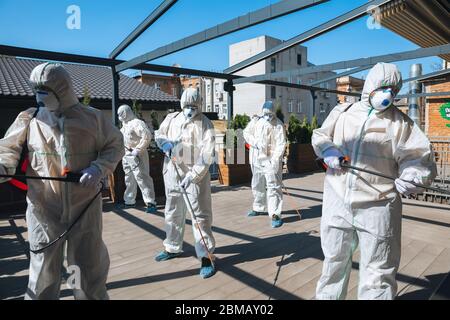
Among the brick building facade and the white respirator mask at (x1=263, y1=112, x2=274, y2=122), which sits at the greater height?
the brick building facade

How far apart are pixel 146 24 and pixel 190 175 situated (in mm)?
2393

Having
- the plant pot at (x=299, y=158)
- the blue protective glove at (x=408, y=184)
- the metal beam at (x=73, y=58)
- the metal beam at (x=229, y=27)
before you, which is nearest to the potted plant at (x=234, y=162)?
the metal beam at (x=73, y=58)

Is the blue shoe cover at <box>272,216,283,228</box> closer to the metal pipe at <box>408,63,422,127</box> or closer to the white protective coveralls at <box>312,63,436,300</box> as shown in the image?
the white protective coveralls at <box>312,63,436,300</box>

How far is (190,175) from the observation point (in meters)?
3.09

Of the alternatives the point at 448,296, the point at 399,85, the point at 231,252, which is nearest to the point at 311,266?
the point at 231,252

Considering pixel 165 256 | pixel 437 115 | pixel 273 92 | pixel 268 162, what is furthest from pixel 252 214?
pixel 273 92

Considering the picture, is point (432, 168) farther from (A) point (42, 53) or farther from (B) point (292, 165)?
(B) point (292, 165)

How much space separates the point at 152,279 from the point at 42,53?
133 inches

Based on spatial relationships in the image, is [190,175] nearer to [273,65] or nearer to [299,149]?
[299,149]

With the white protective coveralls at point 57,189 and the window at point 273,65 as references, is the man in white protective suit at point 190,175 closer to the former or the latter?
the white protective coveralls at point 57,189

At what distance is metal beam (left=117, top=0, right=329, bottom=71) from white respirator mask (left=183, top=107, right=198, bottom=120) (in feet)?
3.78

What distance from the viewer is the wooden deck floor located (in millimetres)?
2771

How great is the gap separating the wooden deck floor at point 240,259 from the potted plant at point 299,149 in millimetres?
4604

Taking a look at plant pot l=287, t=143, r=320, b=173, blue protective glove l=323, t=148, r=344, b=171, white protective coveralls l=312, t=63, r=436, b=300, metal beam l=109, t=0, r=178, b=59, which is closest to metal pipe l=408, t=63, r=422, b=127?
plant pot l=287, t=143, r=320, b=173
